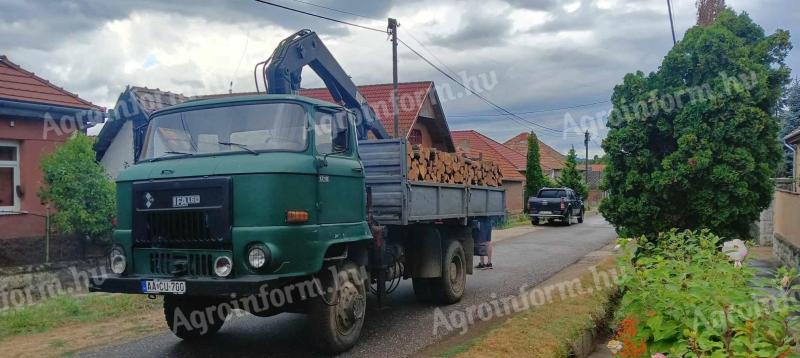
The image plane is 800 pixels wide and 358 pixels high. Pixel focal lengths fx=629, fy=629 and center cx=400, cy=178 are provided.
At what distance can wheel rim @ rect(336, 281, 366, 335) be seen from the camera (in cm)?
616

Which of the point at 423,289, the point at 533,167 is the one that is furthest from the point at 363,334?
the point at 533,167

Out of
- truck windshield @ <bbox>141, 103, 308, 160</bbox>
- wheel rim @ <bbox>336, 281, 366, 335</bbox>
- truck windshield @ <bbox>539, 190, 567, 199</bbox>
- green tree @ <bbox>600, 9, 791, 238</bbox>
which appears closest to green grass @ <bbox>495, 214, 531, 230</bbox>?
truck windshield @ <bbox>539, 190, 567, 199</bbox>

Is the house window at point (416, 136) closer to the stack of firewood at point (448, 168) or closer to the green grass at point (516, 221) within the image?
the green grass at point (516, 221)

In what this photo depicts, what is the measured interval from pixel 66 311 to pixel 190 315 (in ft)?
7.54

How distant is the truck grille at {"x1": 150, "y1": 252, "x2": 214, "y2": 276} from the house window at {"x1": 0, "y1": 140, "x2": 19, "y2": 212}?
7.79m

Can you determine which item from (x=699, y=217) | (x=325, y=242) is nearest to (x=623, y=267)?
(x=325, y=242)

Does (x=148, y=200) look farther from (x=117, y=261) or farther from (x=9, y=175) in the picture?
(x=9, y=175)

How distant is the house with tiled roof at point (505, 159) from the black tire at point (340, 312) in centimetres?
2902

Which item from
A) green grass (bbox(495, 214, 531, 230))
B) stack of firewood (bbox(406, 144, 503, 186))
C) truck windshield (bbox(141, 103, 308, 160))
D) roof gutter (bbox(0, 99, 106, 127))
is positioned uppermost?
roof gutter (bbox(0, 99, 106, 127))

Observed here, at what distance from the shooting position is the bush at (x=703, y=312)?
3.41m

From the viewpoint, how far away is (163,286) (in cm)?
532

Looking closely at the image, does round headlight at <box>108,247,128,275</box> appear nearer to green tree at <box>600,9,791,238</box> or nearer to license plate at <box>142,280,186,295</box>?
license plate at <box>142,280,186,295</box>

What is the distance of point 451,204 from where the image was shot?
892 cm

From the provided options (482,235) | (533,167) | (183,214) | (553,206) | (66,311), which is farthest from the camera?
(533,167)
